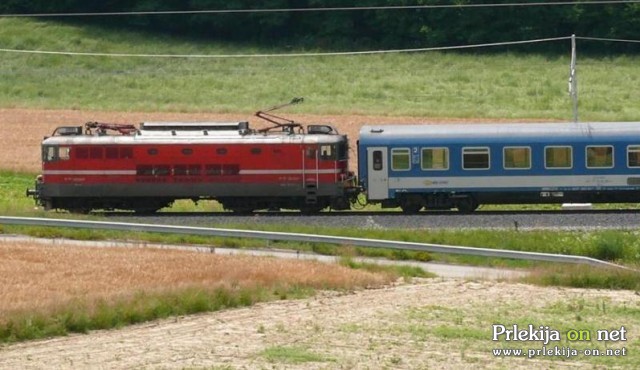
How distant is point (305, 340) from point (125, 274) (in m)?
7.99

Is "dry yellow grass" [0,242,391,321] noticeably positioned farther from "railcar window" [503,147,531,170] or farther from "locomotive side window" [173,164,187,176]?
"railcar window" [503,147,531,170]

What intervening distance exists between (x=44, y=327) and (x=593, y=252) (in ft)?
46.7

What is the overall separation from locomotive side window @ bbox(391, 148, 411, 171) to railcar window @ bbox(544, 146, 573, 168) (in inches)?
158

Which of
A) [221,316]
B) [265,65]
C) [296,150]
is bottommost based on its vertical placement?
[221,316]

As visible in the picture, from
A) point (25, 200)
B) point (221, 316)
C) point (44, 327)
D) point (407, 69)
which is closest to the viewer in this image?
point (44, 327)

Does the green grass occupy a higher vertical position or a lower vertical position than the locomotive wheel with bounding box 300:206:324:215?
higher

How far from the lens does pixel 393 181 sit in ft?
133

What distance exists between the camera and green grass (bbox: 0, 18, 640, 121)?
66375 millimetres

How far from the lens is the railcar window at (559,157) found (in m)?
40.2

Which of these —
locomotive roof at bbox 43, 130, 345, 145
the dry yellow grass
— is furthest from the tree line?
the dry yellow grass

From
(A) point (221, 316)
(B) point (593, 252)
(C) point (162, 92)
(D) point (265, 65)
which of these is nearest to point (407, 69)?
(D) point (265, 65)

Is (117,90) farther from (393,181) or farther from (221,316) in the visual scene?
(221,316)

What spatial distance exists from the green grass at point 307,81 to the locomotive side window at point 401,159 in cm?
2124

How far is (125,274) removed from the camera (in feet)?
93.0
